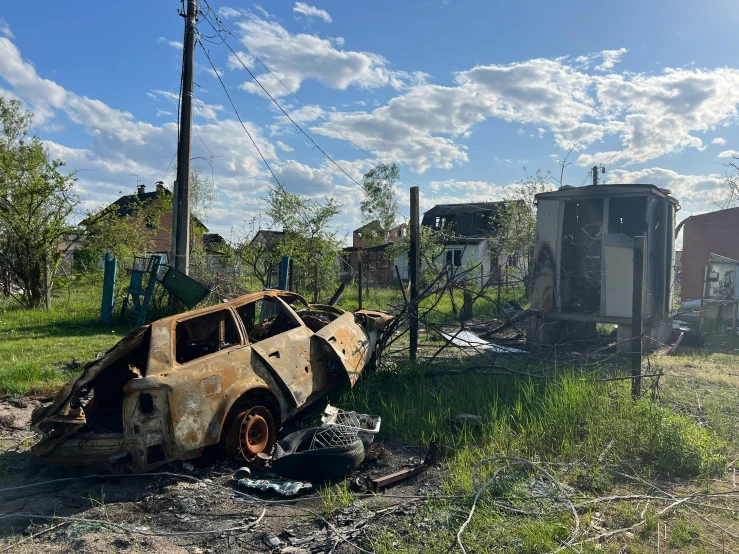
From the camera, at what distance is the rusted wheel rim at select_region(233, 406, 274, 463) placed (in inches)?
187

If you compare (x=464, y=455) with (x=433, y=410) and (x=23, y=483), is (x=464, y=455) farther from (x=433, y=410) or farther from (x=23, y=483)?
(x=23, y=483)

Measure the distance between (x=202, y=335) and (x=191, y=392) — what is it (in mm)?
1546

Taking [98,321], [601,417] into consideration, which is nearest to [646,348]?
[601,417]

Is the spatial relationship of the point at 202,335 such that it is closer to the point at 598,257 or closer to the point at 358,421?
the point at 358,421

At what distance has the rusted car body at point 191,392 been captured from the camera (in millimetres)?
4258

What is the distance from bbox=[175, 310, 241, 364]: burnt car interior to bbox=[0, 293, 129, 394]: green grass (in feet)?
9.47

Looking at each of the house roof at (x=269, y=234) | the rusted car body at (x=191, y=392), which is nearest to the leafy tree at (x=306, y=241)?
the house roof at (x=269, y=234)

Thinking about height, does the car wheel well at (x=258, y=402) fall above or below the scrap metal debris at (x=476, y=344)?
below

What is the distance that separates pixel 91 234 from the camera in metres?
15.8

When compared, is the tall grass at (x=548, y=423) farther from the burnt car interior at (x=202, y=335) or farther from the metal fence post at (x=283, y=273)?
the metal fence post at (x=283, y=273)

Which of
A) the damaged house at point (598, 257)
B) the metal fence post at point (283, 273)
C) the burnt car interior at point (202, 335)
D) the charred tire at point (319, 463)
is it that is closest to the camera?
the charred tire at point (319, 463)

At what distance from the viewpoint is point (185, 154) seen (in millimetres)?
10539

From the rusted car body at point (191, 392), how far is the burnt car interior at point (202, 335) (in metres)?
0.01

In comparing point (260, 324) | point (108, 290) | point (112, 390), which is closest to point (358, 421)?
point (260, 324)
